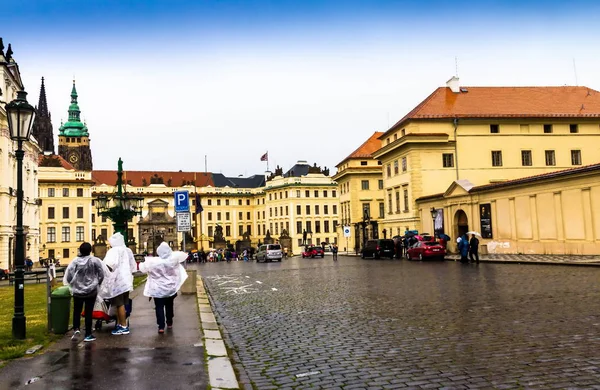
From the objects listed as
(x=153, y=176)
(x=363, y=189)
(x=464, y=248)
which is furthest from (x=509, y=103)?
(x=153, y=176)

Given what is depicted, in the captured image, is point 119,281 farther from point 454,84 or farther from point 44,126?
point 44,126

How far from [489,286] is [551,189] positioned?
62.9ft

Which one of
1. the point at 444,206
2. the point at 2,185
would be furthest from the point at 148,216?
the point at 444,206

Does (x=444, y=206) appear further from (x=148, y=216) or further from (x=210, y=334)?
(x=148, y=216)

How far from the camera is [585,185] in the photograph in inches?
1252

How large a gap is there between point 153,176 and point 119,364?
397 ft

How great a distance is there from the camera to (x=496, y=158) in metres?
55.5

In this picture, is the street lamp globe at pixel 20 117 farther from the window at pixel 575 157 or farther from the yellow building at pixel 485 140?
the window at pixel 575 157

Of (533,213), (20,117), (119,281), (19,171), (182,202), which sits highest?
(20,117)

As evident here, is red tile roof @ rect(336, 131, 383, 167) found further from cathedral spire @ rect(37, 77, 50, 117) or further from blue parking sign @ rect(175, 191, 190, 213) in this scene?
cathedral spire @ rect(37, 77, 50, 117)

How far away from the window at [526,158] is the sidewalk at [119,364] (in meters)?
50.4

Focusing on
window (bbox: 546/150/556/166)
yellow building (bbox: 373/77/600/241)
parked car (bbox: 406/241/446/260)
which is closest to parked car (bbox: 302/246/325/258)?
yellow building (bbox: 373/77/600/241)

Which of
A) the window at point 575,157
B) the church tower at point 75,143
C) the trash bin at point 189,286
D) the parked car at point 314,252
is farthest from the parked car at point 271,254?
the church tower at point 75,143

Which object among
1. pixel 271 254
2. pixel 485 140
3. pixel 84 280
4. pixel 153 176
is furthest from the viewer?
pixel 153 176
